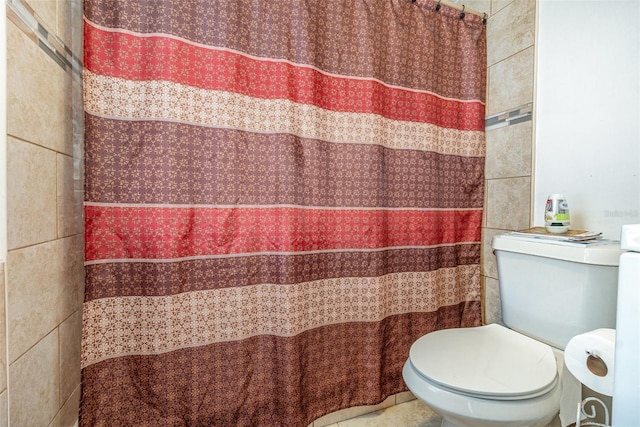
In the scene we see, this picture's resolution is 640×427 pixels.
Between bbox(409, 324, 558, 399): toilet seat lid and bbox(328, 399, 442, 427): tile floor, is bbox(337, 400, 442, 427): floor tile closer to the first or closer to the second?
bbox(328, 399, 442, 427): tile floor

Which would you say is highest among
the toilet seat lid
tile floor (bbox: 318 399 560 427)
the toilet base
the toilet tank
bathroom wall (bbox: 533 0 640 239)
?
bathroom wall (bbox: 533 0 640 239)

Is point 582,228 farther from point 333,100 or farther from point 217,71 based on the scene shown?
point 217,71

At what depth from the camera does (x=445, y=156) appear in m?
1.39

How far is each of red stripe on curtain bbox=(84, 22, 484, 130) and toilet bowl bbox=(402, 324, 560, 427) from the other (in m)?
0.94

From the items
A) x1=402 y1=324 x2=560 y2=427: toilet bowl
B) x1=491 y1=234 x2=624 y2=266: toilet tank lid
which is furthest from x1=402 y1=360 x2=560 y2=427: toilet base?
x1=491 y1=234 x2=624 y2=266: toilet tank lid

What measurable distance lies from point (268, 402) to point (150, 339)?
1.59 feet

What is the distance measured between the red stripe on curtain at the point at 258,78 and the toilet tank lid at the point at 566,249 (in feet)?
2.08

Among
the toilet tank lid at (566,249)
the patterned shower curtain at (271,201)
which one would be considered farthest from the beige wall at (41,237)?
the toilet tank lid at (566,249)

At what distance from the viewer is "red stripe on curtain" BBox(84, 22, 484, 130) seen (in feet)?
2.94

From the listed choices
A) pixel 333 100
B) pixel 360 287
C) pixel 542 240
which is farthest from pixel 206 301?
pixel 542 240

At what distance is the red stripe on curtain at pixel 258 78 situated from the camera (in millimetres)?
896

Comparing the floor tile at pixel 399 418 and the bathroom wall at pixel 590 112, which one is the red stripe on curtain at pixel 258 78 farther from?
the floor tile at pixel 399 418

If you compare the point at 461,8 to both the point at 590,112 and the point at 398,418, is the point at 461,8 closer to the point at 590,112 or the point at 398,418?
the point at 590,112

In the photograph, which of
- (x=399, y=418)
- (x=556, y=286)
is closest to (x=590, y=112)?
Answer: (x=556, y=286)
